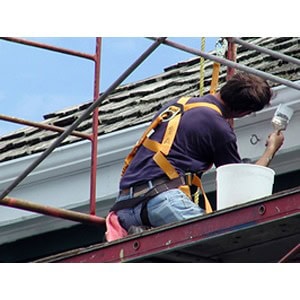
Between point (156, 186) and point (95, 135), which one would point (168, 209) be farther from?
point (95, 135)

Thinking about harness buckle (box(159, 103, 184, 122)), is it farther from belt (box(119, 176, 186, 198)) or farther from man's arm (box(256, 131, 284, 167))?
man's arm (box(256, 131, 284, 167))

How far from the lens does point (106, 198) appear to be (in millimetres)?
8562

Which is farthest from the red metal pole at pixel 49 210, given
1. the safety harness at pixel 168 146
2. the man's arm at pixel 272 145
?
the man's arm at pixel 272 145

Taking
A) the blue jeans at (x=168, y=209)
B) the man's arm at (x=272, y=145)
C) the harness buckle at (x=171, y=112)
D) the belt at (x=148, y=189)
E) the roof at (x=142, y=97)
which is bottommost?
the blue jeans at (x=168, y=209)

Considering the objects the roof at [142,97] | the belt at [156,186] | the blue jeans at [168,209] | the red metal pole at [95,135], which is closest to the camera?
the blue jeans at [168,209]

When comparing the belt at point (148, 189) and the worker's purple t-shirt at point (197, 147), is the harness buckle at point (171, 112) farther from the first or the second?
the belt at point (148, 189)

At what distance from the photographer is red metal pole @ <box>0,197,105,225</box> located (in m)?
7.10

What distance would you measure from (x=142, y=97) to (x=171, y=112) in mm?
2198

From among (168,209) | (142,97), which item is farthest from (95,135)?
(142,97)

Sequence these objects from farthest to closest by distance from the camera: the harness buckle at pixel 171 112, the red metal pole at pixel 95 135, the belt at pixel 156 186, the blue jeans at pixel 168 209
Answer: the red metal pole at pixel 95 135, the harness buckle at pixel 171 112, the belt at pixel 156 186, the blue jeans at pixel 168 209

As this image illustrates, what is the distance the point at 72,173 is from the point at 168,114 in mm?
Answer: 1551

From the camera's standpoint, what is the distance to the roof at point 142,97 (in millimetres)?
8898

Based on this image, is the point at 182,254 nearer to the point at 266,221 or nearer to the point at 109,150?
the point at 266,221

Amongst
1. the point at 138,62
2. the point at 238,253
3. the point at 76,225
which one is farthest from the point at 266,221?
the point at 76,225
